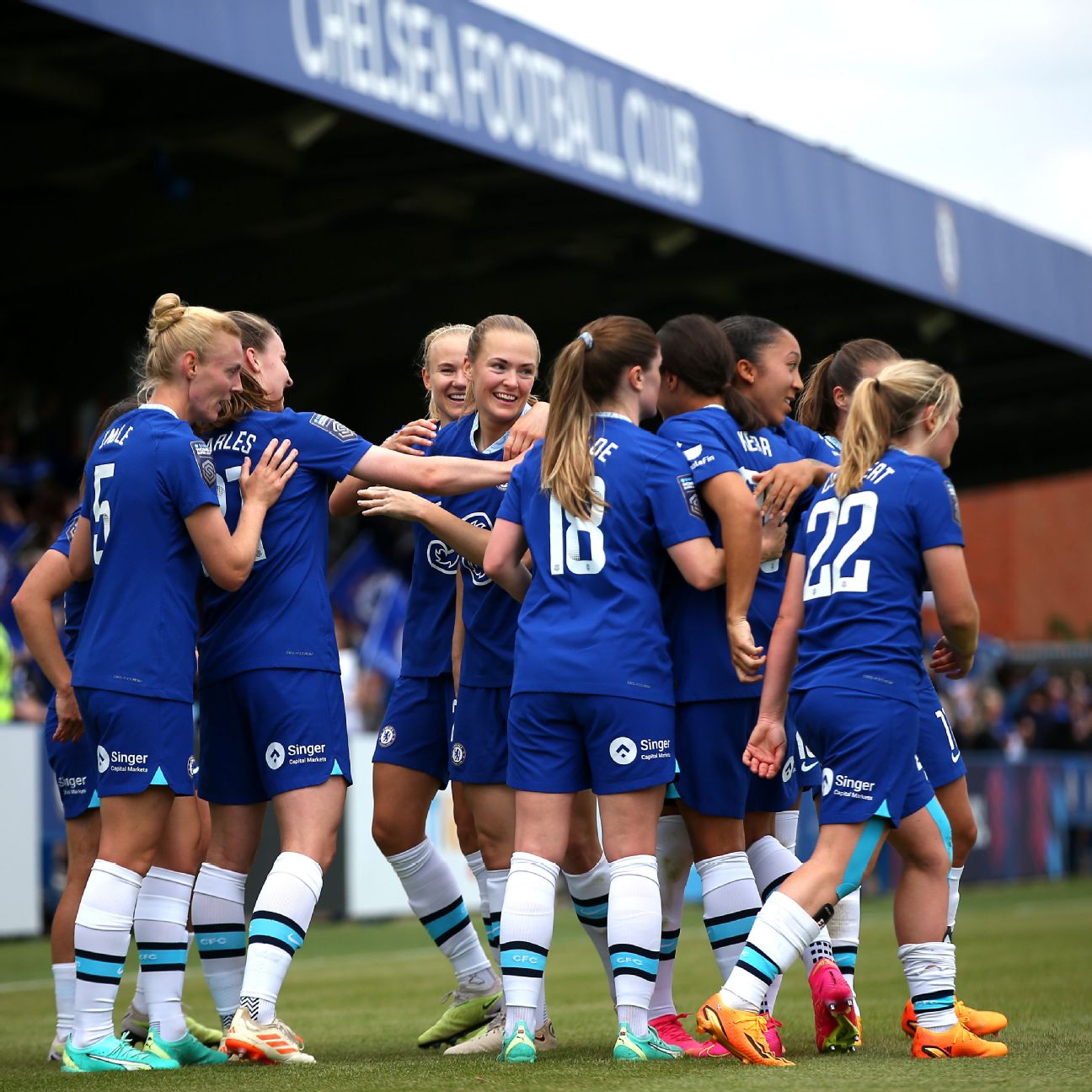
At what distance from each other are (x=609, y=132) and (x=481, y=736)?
381 inches

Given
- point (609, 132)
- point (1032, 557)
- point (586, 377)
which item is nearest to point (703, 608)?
point (586, 377)

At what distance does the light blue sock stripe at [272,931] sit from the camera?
490 cm

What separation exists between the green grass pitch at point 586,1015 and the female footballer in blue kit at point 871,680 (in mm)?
238

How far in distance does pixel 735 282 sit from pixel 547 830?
1445 cm

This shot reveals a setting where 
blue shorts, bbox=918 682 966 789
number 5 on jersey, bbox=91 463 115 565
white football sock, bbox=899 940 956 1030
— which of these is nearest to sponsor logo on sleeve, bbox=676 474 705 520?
blue shorts, bbox=918 682 966 789

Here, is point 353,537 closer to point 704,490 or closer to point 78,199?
point 78,199

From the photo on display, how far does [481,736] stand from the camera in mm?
5320

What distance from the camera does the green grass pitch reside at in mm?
4336

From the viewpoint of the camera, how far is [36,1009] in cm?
786

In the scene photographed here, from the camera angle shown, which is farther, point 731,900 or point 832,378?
point 832,378

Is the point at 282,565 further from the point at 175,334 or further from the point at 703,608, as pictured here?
the point at 703,608

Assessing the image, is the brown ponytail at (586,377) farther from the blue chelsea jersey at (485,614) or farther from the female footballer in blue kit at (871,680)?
the female footballer in blue kit at (871,680)

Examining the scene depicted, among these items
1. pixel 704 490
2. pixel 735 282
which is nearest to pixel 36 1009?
pixel 704 490

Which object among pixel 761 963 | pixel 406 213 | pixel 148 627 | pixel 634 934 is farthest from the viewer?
pixel 406 213
